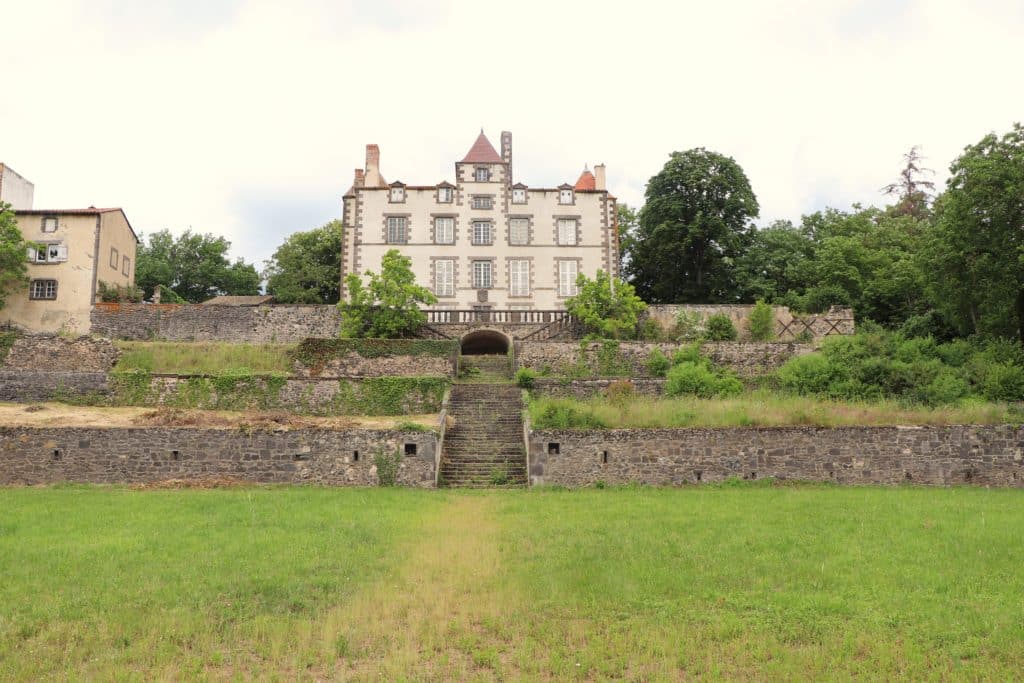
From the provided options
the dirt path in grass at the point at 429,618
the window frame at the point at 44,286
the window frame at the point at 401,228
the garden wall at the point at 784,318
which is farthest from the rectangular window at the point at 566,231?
the dirt path in grass at the point at 429,618

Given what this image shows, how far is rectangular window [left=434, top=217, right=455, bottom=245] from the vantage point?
40.4 m

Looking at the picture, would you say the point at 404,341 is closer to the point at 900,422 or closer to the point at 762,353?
the point at 762,353

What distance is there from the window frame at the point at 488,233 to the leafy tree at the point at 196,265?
2338 centimetres

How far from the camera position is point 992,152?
27.2 meters

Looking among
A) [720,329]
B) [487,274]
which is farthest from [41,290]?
[720,329]

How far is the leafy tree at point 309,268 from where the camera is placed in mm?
46312

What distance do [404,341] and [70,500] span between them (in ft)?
48.9

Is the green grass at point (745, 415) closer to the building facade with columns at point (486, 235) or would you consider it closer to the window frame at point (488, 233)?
the building facade with columns at point (486, 235)

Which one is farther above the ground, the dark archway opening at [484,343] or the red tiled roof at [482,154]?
the red tiled roof at [482,154]

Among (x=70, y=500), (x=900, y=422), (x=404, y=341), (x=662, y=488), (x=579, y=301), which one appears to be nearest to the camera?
(x=70, y=500)

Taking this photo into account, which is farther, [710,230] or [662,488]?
[710,230]

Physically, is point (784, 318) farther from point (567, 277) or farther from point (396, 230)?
point (396, 230)

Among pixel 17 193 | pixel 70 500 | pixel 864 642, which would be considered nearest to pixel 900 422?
pixel 864 642

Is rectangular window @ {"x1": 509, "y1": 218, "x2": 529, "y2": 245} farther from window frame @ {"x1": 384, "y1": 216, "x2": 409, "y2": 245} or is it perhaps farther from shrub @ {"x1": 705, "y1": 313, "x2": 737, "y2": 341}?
shrub @ {"x1": 705, "y1": 313, "x2": 737, "y2": 341}
